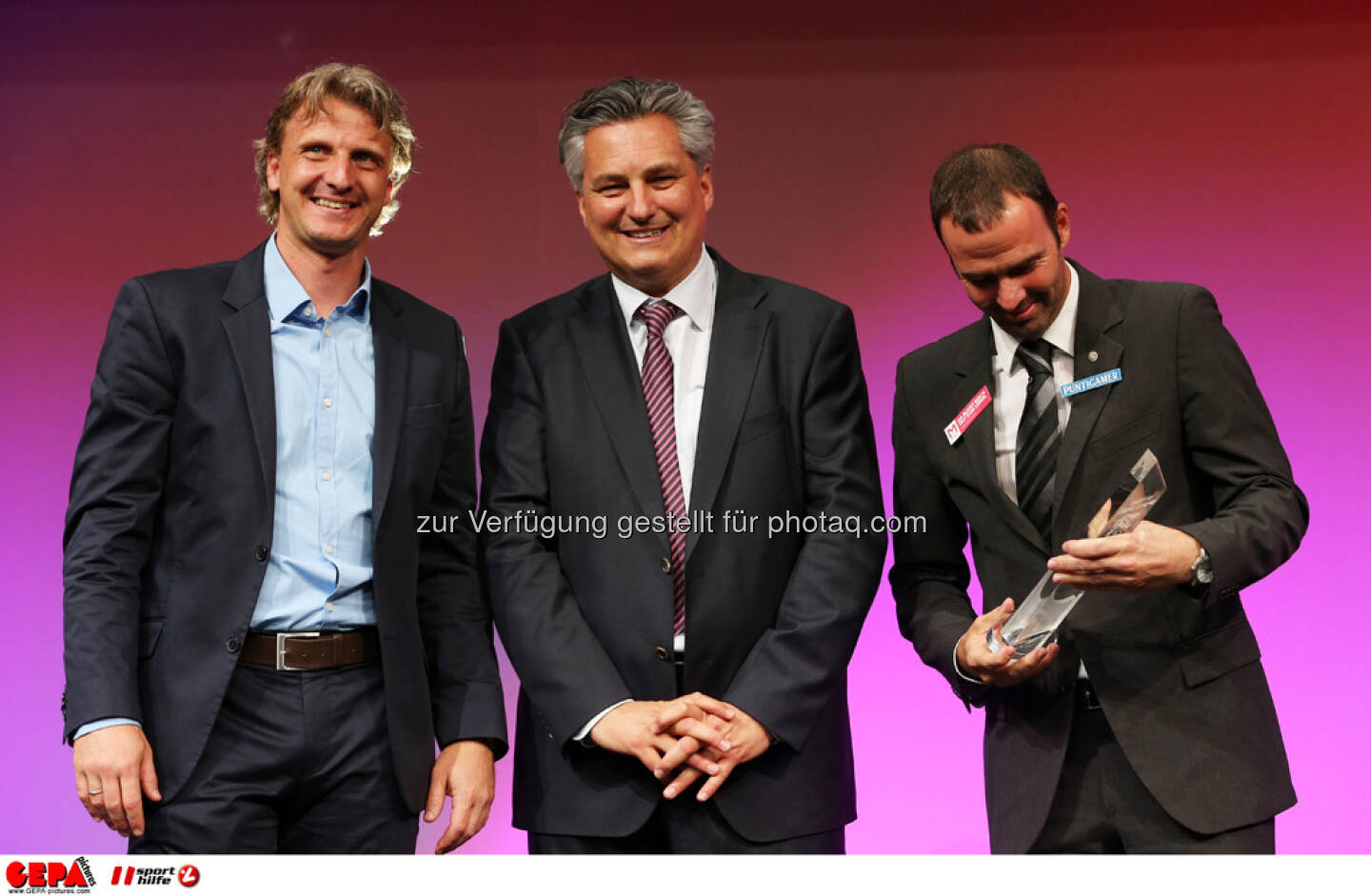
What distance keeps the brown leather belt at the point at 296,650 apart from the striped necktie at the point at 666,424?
0.62 meters

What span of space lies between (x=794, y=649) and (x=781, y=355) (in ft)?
1.87

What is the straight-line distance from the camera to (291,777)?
2500 mm

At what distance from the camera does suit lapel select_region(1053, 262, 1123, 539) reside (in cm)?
251

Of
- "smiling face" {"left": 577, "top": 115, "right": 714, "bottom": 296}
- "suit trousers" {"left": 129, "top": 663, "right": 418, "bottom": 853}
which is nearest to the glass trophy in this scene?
"smiling face" {"left": 577, "top": 115, "right": 714, "bottom": 296}

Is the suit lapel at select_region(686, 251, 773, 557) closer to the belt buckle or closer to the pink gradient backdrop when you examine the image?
the belt buckle

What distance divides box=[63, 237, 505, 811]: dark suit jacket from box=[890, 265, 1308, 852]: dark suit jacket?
1017 mm

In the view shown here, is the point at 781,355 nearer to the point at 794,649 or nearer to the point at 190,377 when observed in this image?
the point at 794,649

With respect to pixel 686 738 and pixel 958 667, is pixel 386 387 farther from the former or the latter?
pixel 958 667

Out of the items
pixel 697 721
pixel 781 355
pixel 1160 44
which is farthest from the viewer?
pixel 1160 44

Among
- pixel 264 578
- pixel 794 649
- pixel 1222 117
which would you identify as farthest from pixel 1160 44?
pixel 264 578

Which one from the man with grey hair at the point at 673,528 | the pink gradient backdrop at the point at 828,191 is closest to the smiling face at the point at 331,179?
the man with grey hair at the point at 673,528
